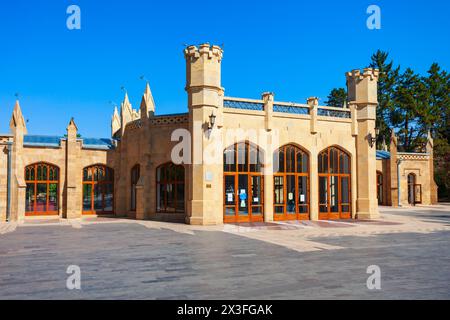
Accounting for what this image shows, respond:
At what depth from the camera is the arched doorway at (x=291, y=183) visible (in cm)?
1998

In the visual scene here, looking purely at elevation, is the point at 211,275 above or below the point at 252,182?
below

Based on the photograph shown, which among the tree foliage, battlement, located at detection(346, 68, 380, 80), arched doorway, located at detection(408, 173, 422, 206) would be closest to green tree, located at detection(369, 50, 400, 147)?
the tree foliage

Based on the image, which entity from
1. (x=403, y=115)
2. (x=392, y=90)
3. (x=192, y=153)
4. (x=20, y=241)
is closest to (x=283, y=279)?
(x=20, y=241)

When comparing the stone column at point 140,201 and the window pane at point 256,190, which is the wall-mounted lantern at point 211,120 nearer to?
the window pane at point 256,190

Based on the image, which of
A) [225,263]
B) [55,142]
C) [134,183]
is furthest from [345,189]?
[55,142]

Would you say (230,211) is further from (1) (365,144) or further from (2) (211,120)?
(1) (365,144)

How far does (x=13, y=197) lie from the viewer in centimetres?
2036

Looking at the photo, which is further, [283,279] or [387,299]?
A: [283,279]

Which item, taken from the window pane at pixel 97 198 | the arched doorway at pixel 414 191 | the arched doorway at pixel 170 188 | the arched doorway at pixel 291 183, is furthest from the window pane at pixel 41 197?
the arched doorway at pixel 414 191

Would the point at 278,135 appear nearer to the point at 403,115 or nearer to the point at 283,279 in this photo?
the point at 283,279

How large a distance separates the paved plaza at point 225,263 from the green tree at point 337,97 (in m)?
47.7

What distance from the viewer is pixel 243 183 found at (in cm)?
1920

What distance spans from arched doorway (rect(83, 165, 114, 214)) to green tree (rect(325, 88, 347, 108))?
1779 inches

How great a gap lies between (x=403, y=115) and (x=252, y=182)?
130 ft
